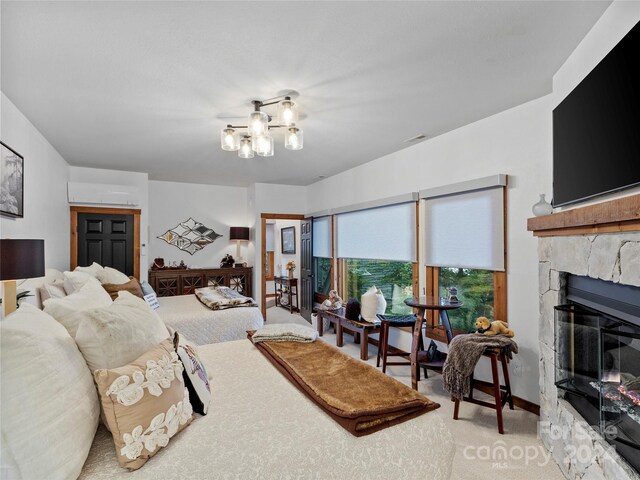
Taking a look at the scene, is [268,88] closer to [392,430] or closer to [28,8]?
[28,8]

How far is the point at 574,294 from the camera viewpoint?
6.97ft

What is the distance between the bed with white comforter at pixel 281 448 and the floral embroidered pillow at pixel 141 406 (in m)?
0.05

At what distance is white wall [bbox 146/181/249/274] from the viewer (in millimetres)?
6105

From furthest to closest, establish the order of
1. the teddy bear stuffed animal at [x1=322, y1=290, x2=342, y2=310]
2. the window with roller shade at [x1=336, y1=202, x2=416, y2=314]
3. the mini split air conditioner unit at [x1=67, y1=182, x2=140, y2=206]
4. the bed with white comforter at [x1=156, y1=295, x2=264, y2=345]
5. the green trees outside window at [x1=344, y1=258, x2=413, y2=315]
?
1. the teddy bear stuffed animal at [x1=322, y1=290, x2=342, y2=310]
2. the mini split air conditioner unit at [x1=67, y1=182, x2=140, y2=206]
3. the green trees outside window at [x1=344, y1=258, x2=413, y2=315]
4. the window with roller shade at [x1=336, y1=202, x2=416, y2=314]
5. the bed with white comforter at [x1=156, y1=295, x2=264, y2=345]

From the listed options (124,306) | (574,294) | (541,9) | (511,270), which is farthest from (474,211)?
(124,306)

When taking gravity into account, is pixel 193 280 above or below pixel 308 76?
below

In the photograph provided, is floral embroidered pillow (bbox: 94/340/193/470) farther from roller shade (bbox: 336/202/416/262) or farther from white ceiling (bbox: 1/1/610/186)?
roller shade (bbox: 336/202/416/262)

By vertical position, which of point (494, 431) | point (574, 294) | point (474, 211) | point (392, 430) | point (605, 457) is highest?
point (474, 211)

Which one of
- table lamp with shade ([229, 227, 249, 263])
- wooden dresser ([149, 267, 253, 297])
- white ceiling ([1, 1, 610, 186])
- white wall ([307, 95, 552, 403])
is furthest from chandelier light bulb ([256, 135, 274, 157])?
table lamp with shade ([229, 227, 249, 263])

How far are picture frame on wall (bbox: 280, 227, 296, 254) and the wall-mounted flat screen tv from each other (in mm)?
5987

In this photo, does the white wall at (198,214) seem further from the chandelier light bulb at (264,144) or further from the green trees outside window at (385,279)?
the chandelier light bulb at (264,144)

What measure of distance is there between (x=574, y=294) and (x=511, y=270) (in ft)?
2.85

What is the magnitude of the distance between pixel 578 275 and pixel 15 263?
319 centimetres

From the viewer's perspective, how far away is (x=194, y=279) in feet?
19.5
